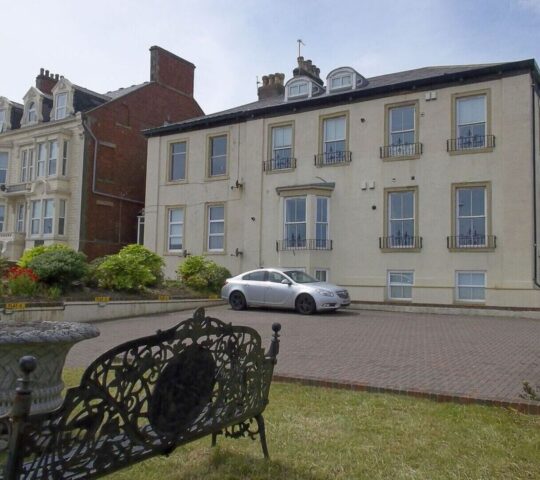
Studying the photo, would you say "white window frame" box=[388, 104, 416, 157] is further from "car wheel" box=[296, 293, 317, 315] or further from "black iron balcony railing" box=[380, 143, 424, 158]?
"car wheel" box=[296, 293, 317, 315]

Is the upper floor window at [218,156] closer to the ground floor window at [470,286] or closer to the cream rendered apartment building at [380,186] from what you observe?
the cream rendered apartment building at [380,186]

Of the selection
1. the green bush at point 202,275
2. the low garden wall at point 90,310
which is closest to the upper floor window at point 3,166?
the green bush at point 202,275

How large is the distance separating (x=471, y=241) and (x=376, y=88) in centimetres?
702

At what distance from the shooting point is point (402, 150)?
2134 centimetres

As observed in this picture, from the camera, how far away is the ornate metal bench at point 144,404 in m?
→ 2.82

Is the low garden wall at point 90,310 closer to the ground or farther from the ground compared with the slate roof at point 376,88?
closer to the ground

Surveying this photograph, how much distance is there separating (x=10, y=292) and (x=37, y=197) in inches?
644

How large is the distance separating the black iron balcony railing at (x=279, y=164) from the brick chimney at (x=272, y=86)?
5871 millimetres

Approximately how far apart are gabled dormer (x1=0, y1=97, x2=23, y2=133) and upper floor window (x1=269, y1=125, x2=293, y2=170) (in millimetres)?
18813

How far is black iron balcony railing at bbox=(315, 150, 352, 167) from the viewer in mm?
22422

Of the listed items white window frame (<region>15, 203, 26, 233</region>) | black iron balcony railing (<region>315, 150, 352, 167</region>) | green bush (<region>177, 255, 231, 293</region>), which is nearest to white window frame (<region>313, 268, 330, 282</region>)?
green bush (<region>177, 255, 231, 293</region>)

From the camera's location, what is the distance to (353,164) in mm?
22234

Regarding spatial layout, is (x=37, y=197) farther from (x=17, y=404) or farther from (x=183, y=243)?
(x=17, y=404)

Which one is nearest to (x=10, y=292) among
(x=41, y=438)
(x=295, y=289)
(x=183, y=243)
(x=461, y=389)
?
(x=295, y=289)
